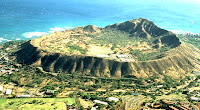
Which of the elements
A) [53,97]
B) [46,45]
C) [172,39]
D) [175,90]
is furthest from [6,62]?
[172,39]

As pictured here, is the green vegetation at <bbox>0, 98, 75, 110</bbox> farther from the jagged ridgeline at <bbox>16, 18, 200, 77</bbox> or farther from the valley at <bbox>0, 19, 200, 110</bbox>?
the jagged ridgeline at <bbox>16, 18, 200, 77</bbox>

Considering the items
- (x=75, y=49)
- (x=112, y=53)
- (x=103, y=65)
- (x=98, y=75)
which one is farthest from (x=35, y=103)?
(x=112, y=53)

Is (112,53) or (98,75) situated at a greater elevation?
(112,53)

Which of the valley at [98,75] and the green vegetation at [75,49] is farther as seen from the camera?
the green vegetation at [75,49]

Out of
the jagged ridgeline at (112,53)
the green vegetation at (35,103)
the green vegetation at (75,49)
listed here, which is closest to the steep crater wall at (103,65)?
the jagged ridgeline at (112,53)

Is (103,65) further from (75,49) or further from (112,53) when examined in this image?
(75,49)

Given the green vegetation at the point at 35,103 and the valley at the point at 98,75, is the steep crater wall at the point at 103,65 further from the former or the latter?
the green vegetation at the point at 35,103

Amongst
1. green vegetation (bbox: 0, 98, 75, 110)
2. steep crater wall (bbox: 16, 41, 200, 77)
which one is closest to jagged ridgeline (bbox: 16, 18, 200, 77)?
steep crater wall (bbox: 16, 41, 200, 77)

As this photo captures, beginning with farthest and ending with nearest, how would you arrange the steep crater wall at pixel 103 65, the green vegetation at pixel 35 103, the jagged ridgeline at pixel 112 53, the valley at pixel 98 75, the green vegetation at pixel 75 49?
the green vegetation at pixel 75 49 < the jagged ridgeline at pixel 112 53 < the steep crater wall at pixel 103 65 < the valley at pixel 98 75 < the green vegetation at pixel 35 103

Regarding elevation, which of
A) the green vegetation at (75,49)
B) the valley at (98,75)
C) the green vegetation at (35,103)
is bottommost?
the green vegetation at (35,103)
